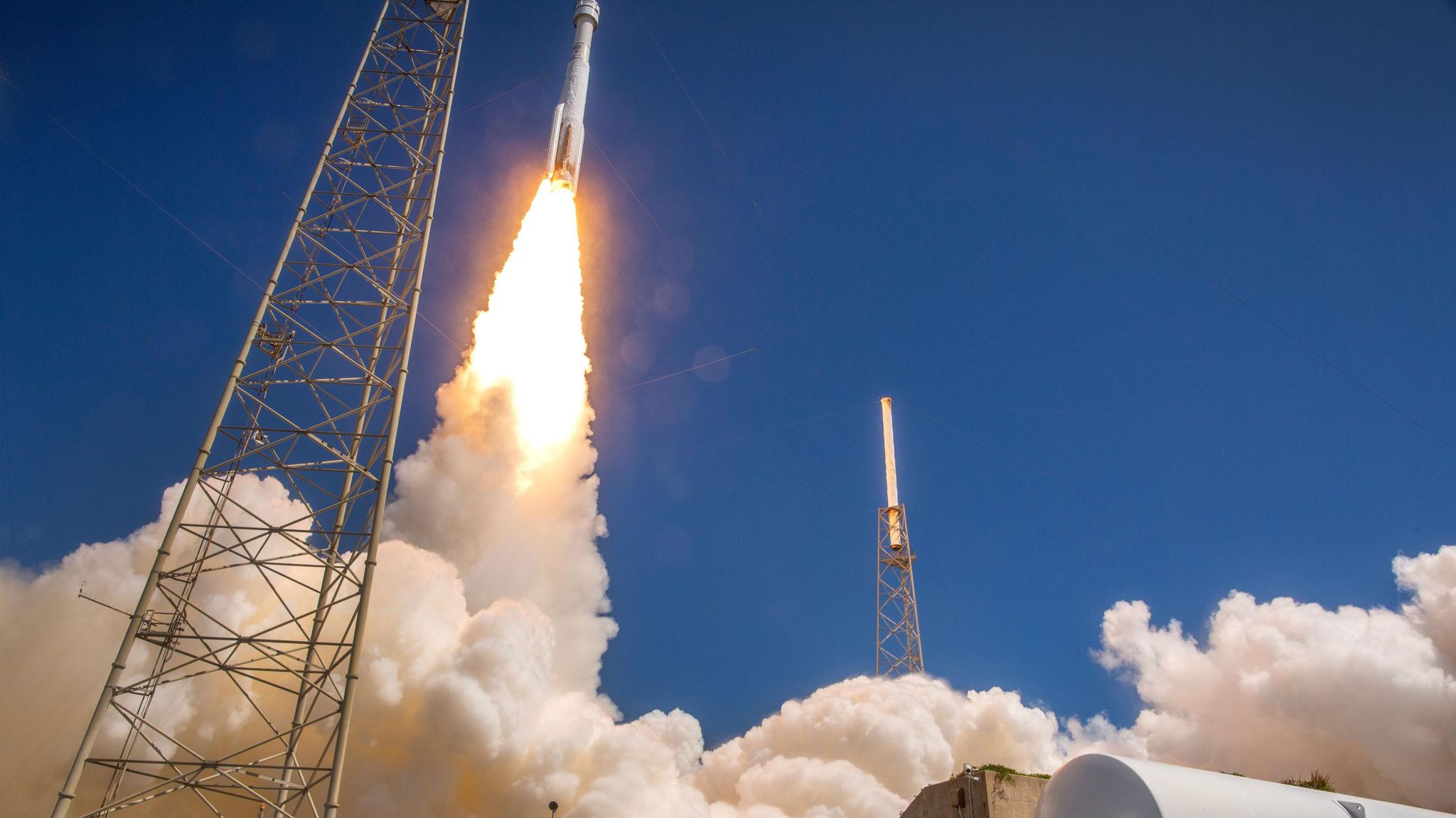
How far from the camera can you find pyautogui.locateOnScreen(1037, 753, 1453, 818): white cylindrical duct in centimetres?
1747

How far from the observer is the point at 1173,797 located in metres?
17.4

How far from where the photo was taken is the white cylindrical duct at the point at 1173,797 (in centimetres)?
1747

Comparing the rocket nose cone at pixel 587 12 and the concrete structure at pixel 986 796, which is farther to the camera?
the rocket nose cone at pixel 587 12

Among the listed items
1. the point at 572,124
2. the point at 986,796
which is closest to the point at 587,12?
the point at 572,124

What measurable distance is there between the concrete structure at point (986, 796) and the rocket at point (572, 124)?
97.5ft

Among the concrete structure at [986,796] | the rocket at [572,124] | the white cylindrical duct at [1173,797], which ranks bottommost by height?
the white cylindrical duct at [1173,797]

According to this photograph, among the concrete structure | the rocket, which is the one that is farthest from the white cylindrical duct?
the rocket

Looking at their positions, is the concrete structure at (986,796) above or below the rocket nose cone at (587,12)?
below

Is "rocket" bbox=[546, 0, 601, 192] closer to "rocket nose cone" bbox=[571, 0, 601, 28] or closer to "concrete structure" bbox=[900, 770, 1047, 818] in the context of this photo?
"rocket nose cone" bbox=[571, 0, 601, 28]

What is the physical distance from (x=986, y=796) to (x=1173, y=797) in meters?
11.5

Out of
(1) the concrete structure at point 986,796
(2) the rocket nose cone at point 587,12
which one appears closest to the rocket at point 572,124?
(2) the rocket nose cone at point 587,12

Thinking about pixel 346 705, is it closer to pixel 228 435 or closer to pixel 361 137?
pixel 228 435

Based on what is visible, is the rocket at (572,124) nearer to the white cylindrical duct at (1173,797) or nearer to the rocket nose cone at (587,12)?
the rocket nose cone at (587,12)

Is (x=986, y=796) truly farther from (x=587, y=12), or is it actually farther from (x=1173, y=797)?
(x=587, y=12)
